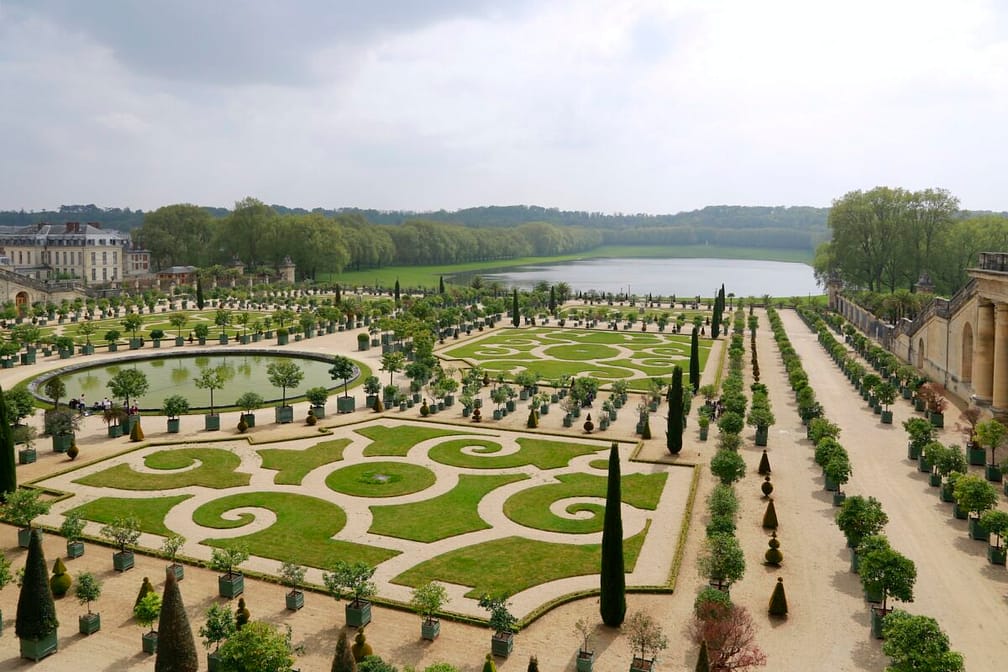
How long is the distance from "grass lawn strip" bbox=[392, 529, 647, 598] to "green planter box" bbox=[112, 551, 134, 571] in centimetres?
854

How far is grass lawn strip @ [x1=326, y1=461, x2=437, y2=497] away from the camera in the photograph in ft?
104

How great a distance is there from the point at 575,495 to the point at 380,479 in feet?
27.1

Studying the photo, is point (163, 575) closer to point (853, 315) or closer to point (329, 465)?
point (329, 465)

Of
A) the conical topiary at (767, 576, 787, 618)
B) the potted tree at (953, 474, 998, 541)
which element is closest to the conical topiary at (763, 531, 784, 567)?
the conical topiary at (767, 576, 787, 618)

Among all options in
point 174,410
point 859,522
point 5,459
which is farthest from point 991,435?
point 5,459

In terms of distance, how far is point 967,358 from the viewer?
169 ft

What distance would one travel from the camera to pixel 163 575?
2419 cm

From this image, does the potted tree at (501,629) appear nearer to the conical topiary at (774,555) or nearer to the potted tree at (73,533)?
the conical topiary at (774,555)

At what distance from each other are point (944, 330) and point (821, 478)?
1090 inches

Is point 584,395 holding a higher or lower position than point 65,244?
lower

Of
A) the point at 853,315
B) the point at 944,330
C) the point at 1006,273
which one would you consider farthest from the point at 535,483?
the point at 853,315

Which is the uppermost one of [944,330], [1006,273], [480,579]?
[1006,273]

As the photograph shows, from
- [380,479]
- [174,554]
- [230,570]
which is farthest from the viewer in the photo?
[380,479]

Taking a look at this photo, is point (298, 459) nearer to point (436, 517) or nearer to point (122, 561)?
point (436, 517)
